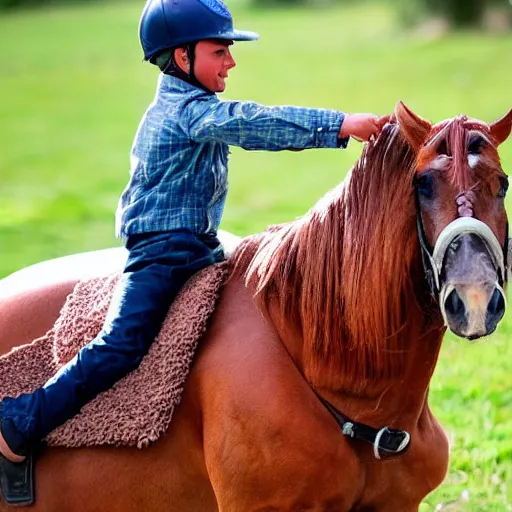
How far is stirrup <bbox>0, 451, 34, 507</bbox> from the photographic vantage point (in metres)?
3.32

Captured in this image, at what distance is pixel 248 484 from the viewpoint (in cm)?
304

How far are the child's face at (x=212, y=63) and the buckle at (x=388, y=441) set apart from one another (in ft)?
3.50

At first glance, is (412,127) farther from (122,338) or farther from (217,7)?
(122,338)

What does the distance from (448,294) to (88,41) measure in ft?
88.9

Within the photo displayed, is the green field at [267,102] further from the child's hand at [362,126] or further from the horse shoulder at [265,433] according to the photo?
the child's hand at [362,126]

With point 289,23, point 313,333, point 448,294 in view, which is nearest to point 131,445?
point 313,333

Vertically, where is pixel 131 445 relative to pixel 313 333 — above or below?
below

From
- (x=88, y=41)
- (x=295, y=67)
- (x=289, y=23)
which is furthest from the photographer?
(x=289, y=23)

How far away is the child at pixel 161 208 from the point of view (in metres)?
3.14

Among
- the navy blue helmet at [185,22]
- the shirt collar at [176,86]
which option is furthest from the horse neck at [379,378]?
the navy blue helmet at [185,22]

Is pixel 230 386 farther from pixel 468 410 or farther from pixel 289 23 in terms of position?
pixel 289 23

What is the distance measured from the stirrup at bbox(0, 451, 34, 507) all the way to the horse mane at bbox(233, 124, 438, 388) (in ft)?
2.90

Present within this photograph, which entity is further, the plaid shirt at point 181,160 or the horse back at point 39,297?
the horse back at point 39,297

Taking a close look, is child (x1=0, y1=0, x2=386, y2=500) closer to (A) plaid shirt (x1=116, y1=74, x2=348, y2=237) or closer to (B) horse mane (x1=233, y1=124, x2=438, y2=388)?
(A) plaid shirt (x1=116, y1=74, x2=348, y2=237)
